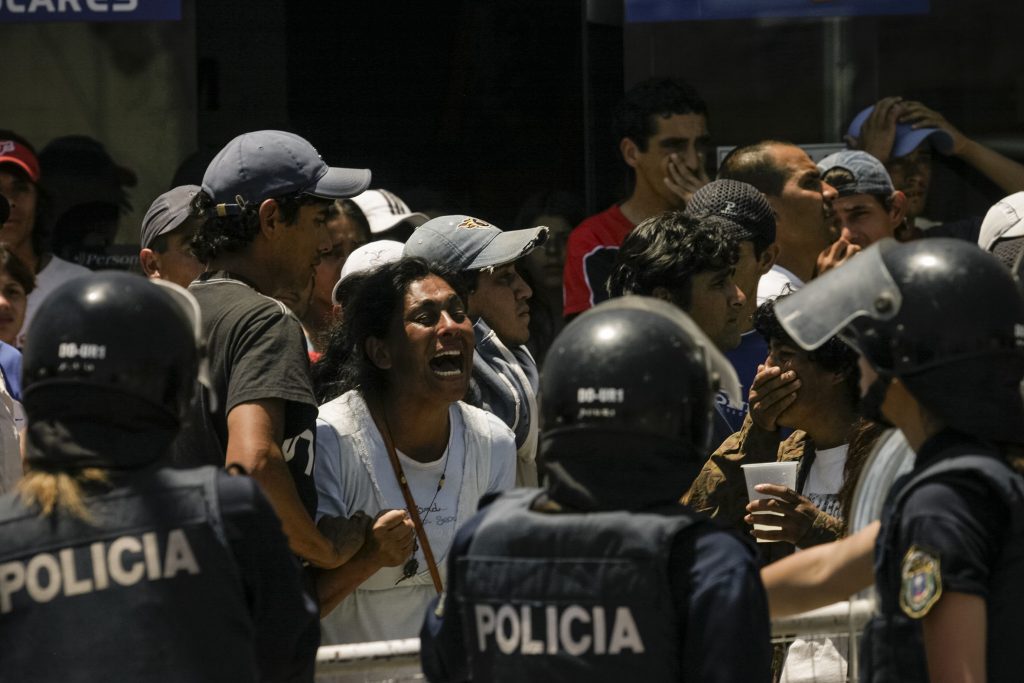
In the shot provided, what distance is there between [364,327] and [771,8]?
3023 mm

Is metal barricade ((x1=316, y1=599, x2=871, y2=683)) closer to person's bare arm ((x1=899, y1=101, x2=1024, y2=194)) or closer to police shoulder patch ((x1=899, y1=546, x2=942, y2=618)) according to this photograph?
police shoulder patch ((x1=899, y1=546, x2=942, y2=618))

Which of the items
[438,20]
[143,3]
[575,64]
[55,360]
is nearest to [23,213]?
[143,3]

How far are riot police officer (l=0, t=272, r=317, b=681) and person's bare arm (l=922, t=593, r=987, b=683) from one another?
109 centimetres

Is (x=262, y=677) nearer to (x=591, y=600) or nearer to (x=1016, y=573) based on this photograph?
(x=591, y=600)

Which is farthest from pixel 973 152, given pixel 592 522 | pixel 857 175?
pixel 592 522

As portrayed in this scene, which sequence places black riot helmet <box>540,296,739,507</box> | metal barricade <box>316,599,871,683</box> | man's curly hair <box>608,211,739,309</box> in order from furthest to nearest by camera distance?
man's curly hair <box>608,211,739,309</box>, metal barricade <box>316,599,871,683</box>, black riot helmet <box>540,296,739,507</box>

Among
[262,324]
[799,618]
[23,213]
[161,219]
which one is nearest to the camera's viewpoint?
[799,618]

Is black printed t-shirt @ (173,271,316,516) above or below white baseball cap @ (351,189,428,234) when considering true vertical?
below

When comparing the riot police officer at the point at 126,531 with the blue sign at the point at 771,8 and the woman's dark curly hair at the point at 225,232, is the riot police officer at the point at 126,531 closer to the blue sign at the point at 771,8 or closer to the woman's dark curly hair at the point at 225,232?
the woman's dark curly hair at the point at 225,232

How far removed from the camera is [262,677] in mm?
2957

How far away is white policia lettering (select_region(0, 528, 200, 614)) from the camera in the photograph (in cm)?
274

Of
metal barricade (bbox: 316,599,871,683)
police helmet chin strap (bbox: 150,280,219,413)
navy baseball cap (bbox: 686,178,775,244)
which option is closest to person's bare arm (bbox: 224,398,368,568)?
metal barricade (bbox: 316,599,871,683)

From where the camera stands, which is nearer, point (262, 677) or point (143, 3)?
point (262, 677)

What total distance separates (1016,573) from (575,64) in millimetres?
4405
